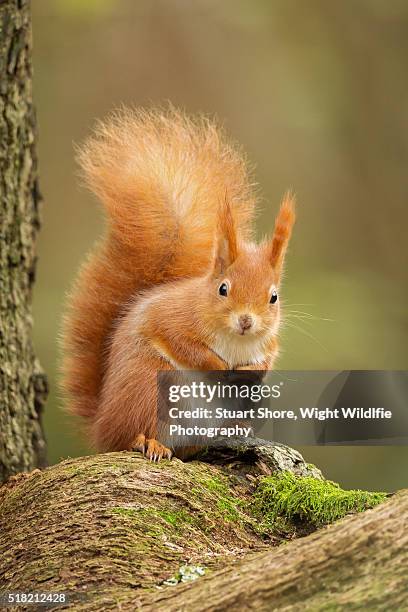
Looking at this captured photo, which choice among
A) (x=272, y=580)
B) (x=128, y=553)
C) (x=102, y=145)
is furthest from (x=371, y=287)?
(x=272, y=580)

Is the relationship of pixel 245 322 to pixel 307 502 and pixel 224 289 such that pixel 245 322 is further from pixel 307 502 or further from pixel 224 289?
pixel 307 502

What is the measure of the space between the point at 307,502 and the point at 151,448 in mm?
354

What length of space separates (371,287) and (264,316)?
5.61 feet

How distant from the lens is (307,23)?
13.2 ft

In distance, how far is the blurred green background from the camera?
388cm

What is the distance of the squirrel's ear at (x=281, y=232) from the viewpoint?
6.81ft

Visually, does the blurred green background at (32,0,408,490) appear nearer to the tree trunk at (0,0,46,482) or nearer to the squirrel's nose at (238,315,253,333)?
the tree trunk at (0,0,46,482)

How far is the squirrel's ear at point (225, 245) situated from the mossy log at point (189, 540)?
0.42 metres

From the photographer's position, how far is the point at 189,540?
1.82 m

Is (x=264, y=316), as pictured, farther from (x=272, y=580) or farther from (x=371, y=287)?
(x=371, y=287)

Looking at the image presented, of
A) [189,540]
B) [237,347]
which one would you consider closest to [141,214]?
[237,347]

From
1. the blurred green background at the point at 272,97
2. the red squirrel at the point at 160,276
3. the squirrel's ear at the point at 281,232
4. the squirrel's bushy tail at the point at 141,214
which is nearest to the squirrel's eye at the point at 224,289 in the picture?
the red squirrel at the point at 160,276

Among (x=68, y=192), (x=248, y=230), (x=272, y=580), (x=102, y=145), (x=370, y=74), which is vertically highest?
(x=370, y=74)

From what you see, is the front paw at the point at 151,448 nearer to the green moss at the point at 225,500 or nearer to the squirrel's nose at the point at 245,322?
the green moss at the point at 225,500
